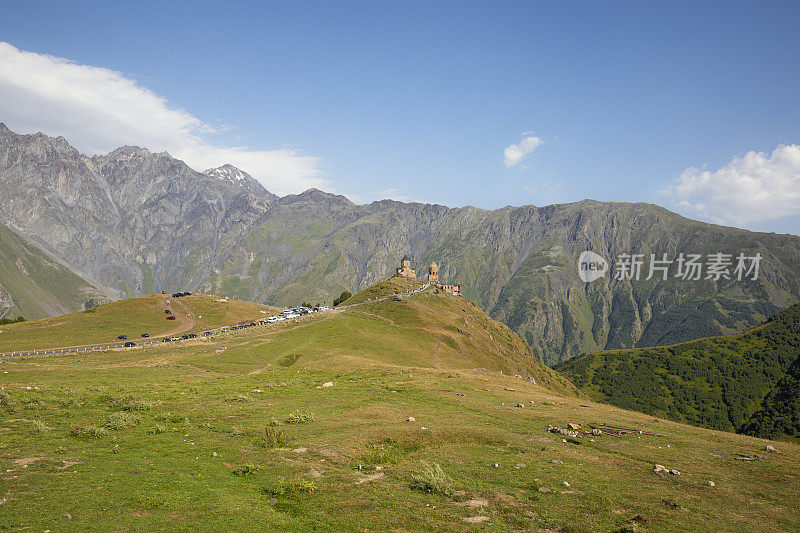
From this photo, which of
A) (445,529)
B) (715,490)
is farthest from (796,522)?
(445,529)

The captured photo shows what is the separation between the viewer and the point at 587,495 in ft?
65.3

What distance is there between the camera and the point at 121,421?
28.0 m

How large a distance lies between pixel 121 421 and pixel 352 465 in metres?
16.4

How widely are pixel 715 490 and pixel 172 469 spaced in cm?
2662

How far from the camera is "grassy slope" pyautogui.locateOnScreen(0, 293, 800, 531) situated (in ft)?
56.1

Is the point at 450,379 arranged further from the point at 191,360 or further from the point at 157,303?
the point at 157,303

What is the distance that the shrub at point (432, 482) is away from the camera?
776 inches

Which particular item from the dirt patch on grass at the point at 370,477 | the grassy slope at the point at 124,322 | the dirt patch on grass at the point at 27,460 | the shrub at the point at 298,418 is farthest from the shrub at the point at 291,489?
the grassy slope at the point at 124,322

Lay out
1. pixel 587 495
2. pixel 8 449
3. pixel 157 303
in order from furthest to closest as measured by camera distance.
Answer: pixel 157 303, pixel 8 449, pixel 587 495

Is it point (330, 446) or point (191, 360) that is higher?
point (330, 446)

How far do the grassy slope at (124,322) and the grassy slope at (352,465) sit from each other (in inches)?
1931

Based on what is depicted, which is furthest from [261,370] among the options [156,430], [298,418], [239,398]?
[156,430]

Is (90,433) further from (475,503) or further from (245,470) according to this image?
(475,503)

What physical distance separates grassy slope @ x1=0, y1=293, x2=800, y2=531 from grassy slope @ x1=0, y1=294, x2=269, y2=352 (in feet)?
161
